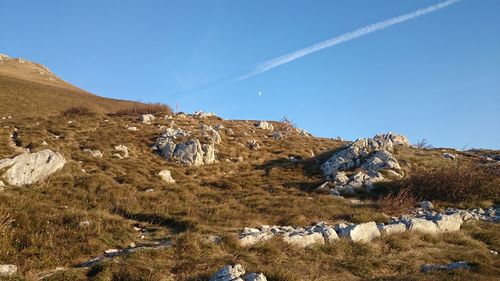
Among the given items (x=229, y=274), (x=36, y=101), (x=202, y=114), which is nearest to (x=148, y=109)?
(x=202, y=114)

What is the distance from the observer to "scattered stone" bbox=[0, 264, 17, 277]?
7745 mm

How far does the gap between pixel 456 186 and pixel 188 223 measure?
15.7 meters

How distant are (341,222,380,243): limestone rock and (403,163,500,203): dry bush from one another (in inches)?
395

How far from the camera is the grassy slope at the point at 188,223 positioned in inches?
368

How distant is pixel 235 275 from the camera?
317 inches

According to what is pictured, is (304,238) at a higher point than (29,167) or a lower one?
lower

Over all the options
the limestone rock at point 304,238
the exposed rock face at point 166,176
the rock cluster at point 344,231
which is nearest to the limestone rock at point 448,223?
the rock cluster at point 344,231

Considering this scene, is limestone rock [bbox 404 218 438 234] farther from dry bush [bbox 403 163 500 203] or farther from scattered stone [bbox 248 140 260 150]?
scattered stone [bbox 248 140 260 150]

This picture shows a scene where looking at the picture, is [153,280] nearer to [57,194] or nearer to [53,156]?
[57,194]

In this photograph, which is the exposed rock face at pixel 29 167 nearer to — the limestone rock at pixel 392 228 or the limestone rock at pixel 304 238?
the limestone rock at pixel 304 238

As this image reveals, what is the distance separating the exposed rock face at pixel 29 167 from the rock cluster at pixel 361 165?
51.4ft

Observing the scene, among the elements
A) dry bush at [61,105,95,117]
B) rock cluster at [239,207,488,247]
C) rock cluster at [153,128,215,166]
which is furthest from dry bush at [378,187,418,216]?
dry bush at [61,105,95,117]

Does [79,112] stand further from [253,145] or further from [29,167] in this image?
[29,167]

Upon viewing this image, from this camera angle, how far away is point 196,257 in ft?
32.6
